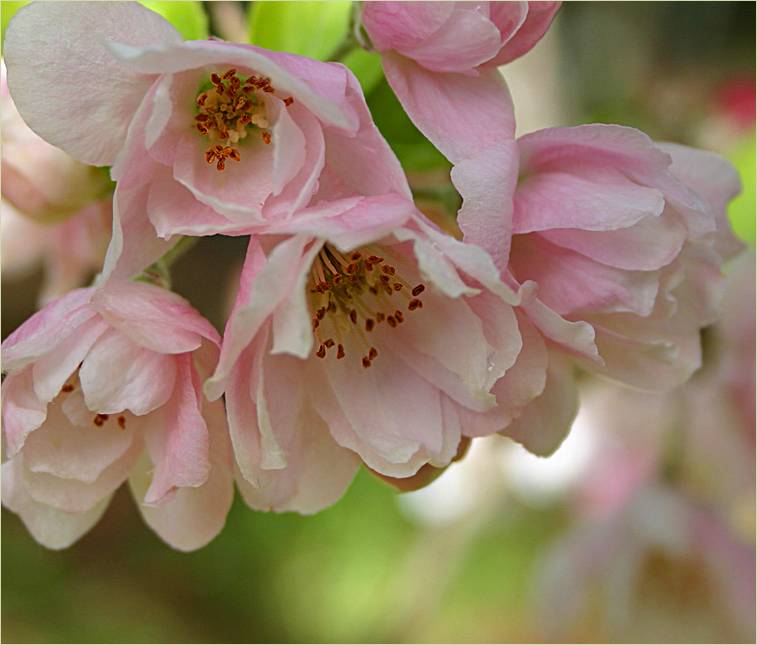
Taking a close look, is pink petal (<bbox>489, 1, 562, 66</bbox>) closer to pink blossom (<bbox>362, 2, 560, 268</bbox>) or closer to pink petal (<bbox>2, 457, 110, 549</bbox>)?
pink blossom (<bbox>362, 2, 560, 268</bbox>)

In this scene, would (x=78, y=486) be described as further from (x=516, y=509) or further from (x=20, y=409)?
(x=516, y=509)

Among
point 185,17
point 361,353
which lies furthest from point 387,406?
point 185,17

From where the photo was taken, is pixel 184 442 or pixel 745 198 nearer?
pixel 184 442

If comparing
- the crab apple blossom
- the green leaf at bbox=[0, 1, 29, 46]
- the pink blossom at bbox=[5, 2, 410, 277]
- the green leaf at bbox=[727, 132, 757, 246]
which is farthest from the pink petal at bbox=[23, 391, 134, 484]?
the green leaf at bbox=[727, 132, 757, 246]

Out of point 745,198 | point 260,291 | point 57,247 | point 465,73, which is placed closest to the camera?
point 260,291

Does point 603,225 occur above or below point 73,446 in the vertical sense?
above

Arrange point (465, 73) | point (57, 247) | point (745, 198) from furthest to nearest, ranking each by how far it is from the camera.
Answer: point (745, 198) → point (57, 247) → point (465, 73)

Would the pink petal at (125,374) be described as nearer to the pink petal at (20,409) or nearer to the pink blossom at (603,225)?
the pink petal at (20,409)
